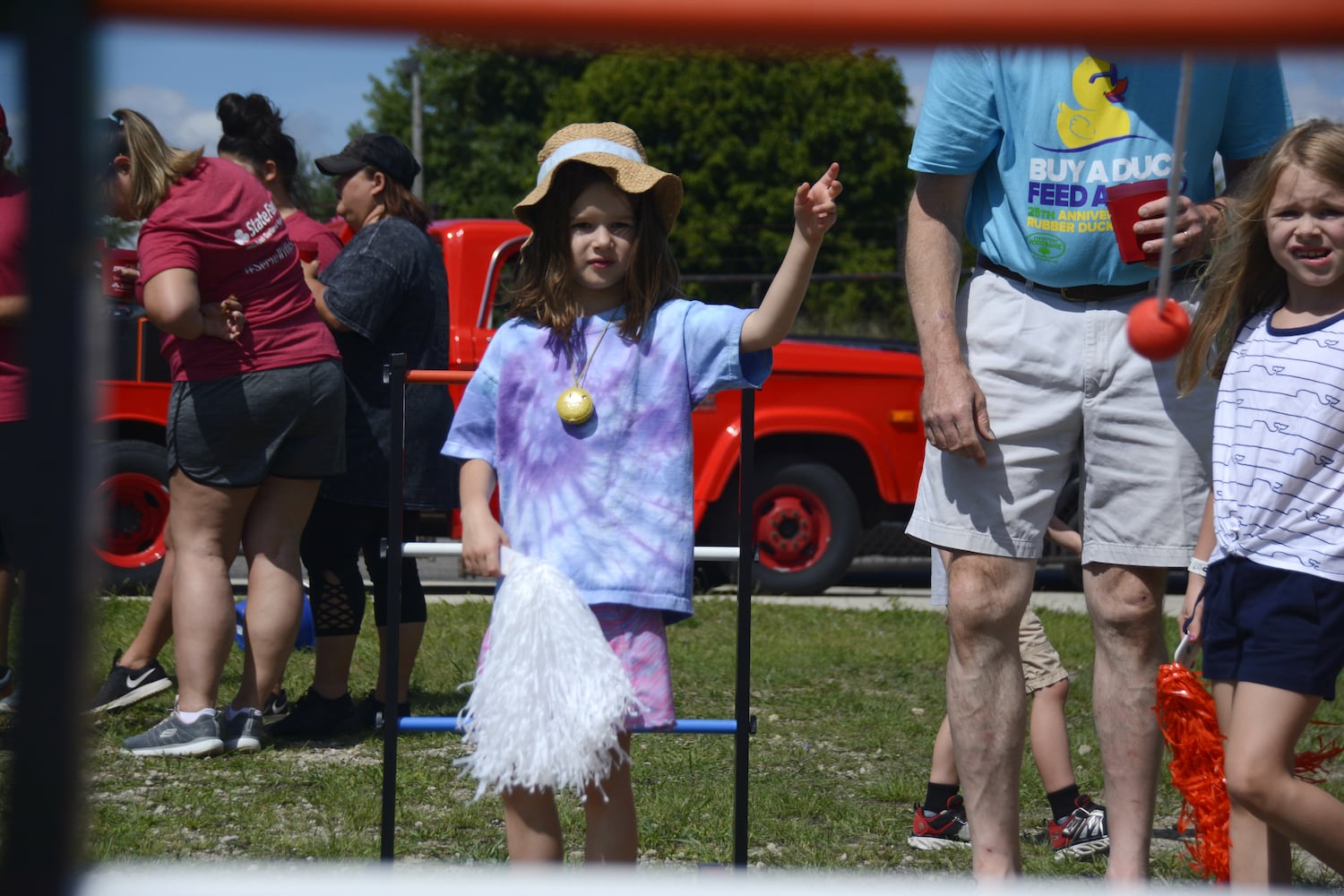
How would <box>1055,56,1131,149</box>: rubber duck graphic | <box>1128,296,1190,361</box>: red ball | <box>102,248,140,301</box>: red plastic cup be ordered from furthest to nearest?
1. <box>102,248,140,301</box>: red plastic cup
2. <box>1055,56,1131,149</box>: rubber duck graphic
3. <box>1128,296,1190,361</box>: red ball

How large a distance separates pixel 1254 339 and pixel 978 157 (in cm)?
57

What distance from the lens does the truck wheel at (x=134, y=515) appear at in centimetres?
707

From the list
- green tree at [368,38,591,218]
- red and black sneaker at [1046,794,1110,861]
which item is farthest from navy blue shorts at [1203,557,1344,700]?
green tree at [368,38,591,218]

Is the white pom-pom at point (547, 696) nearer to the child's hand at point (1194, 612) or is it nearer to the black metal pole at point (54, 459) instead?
the child's hand at point (1194, 612)

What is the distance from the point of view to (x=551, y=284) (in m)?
2.33

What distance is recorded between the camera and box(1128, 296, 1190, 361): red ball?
1.16m

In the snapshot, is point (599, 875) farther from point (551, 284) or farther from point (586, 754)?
point (551, 284)

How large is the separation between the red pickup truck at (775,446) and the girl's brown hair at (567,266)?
4608 mm

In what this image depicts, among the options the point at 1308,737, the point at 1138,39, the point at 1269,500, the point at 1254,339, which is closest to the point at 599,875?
the point at 1138,39

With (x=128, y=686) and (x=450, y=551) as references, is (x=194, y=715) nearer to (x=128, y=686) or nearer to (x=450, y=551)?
(x=128, y=686)

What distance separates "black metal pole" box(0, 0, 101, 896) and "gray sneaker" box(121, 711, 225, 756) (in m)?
3.36

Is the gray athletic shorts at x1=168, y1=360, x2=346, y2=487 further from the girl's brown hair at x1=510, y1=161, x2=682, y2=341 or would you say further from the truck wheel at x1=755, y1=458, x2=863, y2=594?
the truck wheel at x1=755, y1=458, x2=863, y2=594

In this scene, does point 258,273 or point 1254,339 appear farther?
point 258,273

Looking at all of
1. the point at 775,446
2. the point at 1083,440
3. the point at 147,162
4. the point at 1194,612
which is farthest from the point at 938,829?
the point at 775,446
